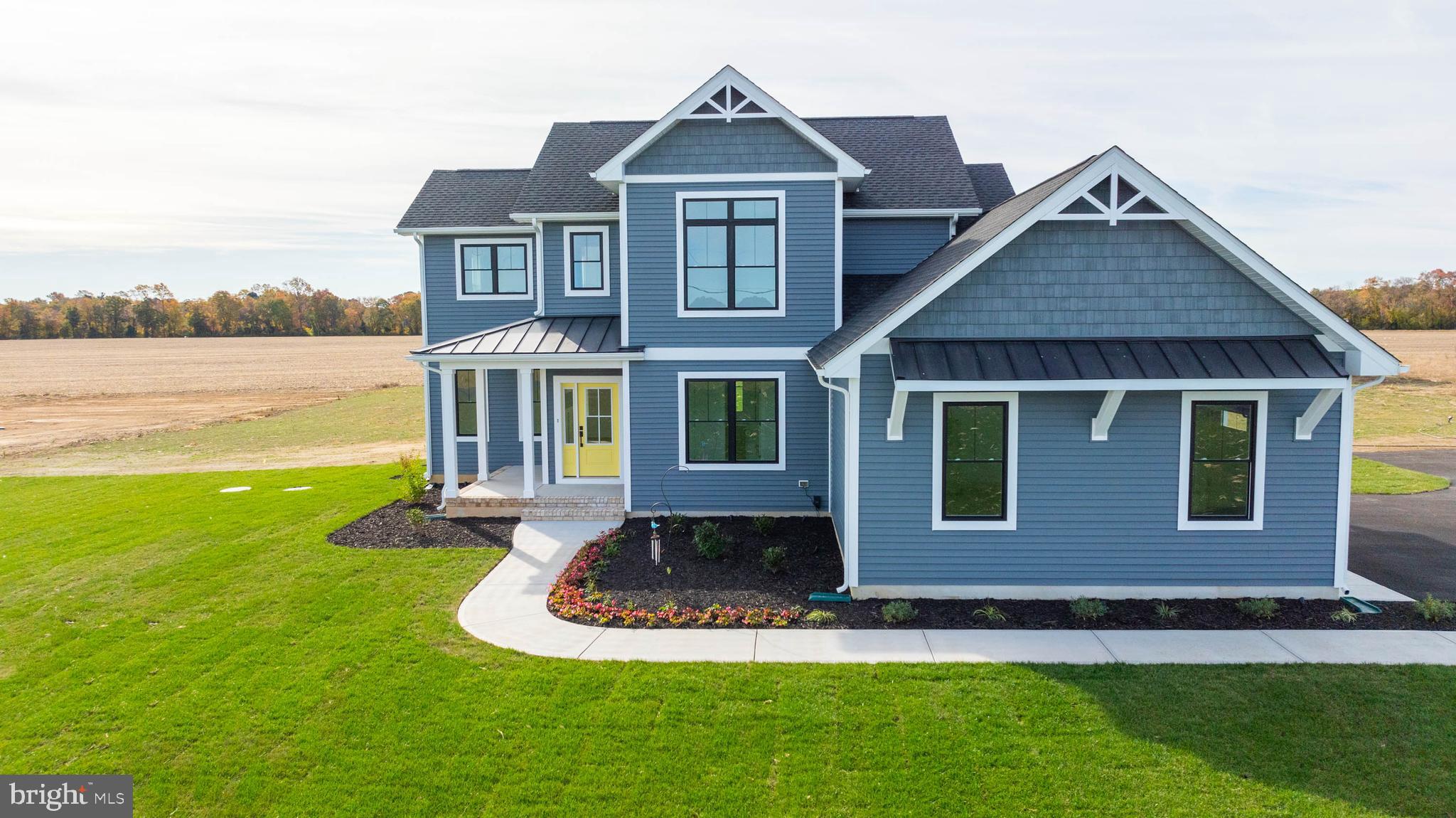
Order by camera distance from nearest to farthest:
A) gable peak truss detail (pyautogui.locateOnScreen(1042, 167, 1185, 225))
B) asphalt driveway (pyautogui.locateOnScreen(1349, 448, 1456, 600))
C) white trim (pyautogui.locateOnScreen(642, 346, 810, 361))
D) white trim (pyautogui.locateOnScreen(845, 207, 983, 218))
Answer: gable peak truss detail (pyautogui.locateOnScreen(1042, 167, 1185, 225)) → asphalt driveway (pyautogui.locateOnScreen(1349, 448, 1456, 600)) → white trim (pyautogui.locateOnScreen(642, 346, 810, 361)) → white trim (pyautogui.locateOnScreen(845, 207, 983, 218))

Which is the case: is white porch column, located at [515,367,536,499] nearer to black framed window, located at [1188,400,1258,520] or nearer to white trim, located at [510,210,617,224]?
white trim, located at [510,210,617,224]

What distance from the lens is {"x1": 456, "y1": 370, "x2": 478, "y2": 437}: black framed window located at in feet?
56.0

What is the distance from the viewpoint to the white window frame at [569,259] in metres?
14.9

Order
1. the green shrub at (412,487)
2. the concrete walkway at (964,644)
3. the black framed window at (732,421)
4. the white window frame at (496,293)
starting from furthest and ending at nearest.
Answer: the white window frame at (496,293) < the green shrub at (412,487) < the black framed window at (732,421) < the concrete walkway at (964,644)

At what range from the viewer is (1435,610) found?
8.82 m

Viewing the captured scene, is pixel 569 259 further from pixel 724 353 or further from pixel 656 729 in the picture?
pixel 656 729

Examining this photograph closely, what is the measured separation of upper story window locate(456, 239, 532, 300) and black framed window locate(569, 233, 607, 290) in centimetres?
175

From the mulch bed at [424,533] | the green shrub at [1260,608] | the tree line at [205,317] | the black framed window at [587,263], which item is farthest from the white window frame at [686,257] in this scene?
the tree line at [205,317]

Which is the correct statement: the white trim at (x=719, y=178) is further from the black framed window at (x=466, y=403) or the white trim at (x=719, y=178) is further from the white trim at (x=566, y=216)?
the black framed window at (x=466, y=403)

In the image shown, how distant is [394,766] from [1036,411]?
7.99 metres

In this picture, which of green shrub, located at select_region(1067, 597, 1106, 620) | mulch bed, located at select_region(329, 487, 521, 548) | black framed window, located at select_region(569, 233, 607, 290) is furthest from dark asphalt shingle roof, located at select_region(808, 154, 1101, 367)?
mulch bed, located at select_region(329, 487, 521, 548)

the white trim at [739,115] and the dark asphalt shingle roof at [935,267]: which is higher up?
the white trim at [739,115]

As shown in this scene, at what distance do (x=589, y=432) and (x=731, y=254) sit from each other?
484 centimetres

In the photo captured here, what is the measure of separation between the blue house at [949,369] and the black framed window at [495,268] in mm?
1876
